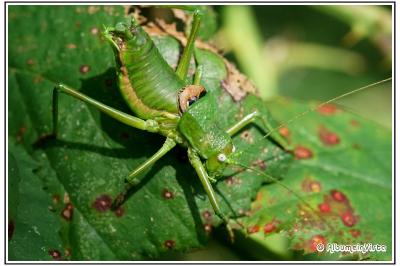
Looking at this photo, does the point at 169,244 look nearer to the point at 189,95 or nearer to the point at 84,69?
the point at 189,95

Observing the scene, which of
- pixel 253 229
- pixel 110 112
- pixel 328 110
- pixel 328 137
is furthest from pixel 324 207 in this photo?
pixel 110 112

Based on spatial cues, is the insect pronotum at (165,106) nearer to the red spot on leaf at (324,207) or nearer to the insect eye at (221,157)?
the insect eye at (221,157)

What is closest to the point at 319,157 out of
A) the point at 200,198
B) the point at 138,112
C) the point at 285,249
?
the point at 285,249

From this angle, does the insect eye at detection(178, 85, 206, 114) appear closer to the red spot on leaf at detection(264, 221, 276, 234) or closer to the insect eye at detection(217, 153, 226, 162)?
the insect eye at detection(217, 153, 226, 162)

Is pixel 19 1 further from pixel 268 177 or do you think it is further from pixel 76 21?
pixel 268 177

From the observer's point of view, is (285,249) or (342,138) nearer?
(285,249)

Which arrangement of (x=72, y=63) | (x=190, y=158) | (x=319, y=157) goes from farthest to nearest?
(x=319, y=157), (x=72, y=63), (x=190, y=158)
